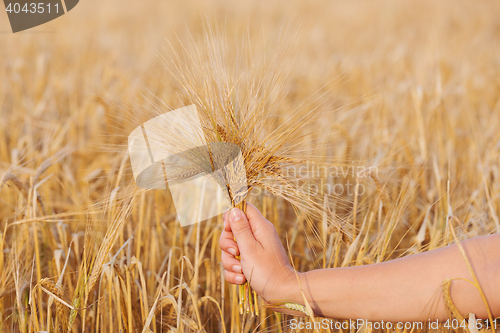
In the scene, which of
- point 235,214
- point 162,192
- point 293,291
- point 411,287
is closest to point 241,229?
point 235,214

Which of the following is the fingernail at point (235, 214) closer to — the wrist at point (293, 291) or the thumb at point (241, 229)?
the thumb at point (241, 229)

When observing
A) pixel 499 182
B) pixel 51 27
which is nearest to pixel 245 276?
pixel 499 182

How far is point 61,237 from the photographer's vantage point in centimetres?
93

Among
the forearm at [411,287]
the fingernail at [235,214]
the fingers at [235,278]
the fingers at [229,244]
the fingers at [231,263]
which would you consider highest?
the fingernail at [235,214]

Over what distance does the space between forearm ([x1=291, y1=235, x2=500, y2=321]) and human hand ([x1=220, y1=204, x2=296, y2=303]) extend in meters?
0.03

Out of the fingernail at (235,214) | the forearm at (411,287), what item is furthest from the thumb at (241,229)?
the forearm at (411,287)

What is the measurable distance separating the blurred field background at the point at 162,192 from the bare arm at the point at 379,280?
A: 66 mm

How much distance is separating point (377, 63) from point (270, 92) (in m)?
1.97

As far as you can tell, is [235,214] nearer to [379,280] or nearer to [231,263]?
[231,263]

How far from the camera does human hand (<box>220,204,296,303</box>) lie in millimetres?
653

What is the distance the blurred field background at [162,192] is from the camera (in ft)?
2.53

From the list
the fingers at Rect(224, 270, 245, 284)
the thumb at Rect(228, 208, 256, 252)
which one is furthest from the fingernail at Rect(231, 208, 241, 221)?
the fingers at Rect(224, 270, 245, 284)

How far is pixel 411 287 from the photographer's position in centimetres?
63

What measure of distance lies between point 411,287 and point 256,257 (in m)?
0.23
